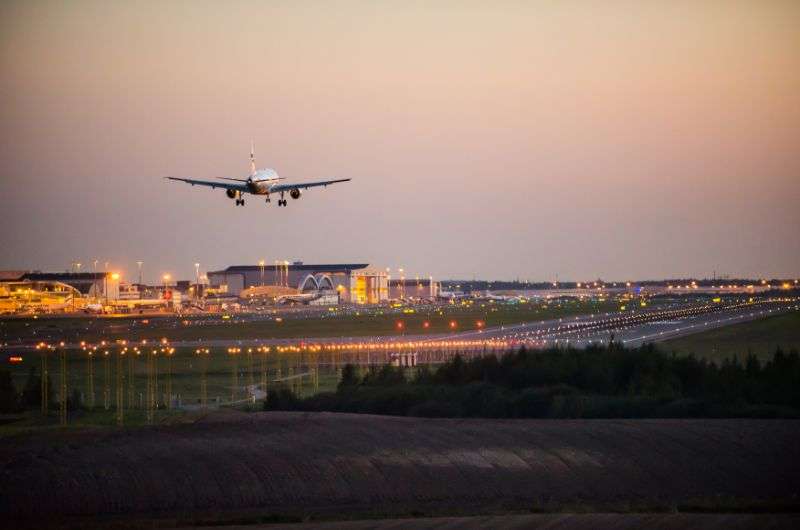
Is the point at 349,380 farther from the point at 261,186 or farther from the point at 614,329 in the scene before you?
the point at 614,329

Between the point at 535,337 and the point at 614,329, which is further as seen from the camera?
the point at 614,329

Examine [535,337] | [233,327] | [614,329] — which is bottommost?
[535,337]

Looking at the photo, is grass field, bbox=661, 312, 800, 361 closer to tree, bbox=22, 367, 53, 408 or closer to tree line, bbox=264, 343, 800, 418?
tree line, bbox=264, 343, 800, 418

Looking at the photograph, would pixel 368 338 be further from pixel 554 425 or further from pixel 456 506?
pixel 456 506

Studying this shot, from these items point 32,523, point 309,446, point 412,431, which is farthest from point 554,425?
point 32,523

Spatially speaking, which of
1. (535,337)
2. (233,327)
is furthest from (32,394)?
(233,327)

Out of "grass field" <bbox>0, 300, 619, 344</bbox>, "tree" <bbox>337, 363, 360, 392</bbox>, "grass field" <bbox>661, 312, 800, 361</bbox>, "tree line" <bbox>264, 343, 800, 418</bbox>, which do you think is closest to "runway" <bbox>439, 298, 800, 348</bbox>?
"grass field" <bbox>661, 312, 800, 361</bbox>

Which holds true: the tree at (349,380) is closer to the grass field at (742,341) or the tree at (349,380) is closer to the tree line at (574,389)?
the tree line at (574,389)

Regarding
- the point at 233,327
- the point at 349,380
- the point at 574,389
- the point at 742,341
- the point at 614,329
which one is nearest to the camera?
the point at 574,389
